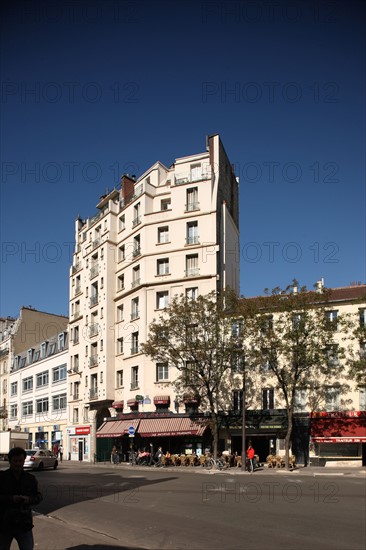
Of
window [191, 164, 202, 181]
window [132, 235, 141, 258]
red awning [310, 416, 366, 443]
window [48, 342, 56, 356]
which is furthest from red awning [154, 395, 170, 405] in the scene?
window [48, 342, 56, 356]

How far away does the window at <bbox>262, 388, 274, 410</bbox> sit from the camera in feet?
129

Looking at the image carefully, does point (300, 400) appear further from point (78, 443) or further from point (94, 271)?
point (94, 271)

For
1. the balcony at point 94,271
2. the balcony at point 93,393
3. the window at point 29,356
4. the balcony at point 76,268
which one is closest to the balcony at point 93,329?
the balcony at point 94,271

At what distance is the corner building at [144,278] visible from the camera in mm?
43906

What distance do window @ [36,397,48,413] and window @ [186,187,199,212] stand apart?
1064 inches

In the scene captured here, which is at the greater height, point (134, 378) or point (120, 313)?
point (120, 313)

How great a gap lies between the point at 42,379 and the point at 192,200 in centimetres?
2765

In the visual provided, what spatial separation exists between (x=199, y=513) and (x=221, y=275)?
32048mm

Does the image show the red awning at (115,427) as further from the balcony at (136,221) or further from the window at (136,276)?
the balcony at (136,221)

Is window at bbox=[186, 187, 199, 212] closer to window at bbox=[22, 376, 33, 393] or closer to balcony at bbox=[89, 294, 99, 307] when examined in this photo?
balcony at bbox=[89, 294, 99, 307]

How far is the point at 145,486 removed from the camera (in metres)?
21.0

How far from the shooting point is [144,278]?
46.2 meters

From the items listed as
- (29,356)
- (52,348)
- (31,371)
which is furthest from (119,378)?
(29,356)

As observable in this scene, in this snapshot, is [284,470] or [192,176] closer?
[284,470]
